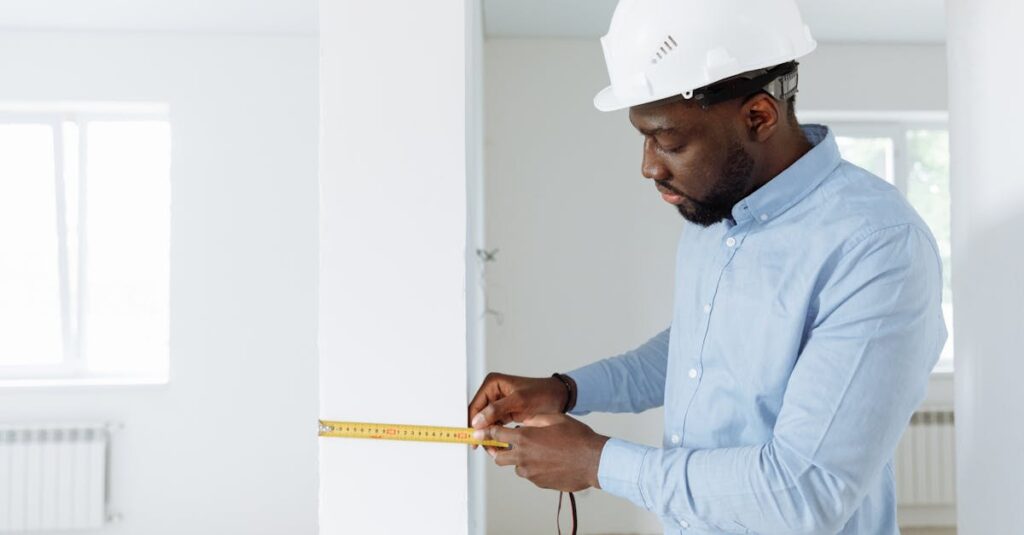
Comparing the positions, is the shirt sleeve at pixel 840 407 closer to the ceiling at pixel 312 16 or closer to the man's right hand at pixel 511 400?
the man's right hand at pixel 511 400

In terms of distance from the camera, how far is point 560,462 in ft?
3.70

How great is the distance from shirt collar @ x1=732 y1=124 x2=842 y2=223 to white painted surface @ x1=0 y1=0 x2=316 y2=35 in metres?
3.06

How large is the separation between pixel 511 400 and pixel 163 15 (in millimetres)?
3369

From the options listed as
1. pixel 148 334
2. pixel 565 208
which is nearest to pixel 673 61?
pixel 565 208

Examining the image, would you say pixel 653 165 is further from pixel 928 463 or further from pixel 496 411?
pixel 928 463

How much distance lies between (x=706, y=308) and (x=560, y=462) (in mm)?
334

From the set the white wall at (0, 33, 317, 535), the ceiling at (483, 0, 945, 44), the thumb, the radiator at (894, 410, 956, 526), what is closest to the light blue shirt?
the thumb

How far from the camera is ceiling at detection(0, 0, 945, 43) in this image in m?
3.68

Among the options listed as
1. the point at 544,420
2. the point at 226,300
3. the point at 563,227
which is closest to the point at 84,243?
the point at 226,300

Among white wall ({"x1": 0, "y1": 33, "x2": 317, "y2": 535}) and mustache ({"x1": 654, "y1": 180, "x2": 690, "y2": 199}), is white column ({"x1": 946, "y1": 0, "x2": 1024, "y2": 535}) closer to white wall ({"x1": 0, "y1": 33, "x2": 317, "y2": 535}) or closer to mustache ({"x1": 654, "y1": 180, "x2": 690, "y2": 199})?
mustache ({"x1": 654, "y1": 180, "x2": 690, "y2": 199})

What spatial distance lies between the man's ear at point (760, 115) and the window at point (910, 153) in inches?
148

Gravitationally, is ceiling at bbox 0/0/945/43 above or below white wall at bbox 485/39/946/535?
above

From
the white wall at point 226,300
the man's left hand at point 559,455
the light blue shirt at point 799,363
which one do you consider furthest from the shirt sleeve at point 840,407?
the white wall at point 226,300

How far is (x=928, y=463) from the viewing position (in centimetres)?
443
